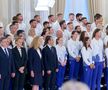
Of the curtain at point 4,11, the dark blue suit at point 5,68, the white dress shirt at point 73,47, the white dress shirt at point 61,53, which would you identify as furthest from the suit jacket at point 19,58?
the curtain at point 4,11

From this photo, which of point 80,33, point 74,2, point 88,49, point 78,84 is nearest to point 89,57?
point 88,49

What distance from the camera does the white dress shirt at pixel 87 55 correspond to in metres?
6.62

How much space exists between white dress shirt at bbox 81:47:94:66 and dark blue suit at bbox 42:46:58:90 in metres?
0.65

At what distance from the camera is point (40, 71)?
6059mm

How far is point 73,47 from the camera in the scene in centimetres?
687

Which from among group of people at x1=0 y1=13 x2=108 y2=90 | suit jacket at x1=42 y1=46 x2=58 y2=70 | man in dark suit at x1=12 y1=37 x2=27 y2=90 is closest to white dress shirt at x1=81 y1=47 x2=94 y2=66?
group of people at x1=0 y1=13 x2=108 y2=90

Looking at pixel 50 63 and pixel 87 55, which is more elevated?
pixel 87 55

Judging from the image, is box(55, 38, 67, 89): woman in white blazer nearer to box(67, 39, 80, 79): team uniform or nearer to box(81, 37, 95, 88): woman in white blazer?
box(67, 39, 80, 79): team uniform

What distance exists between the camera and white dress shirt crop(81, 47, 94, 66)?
6.62 meters

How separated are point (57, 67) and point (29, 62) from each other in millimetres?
754

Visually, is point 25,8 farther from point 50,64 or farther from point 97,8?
point 50,64

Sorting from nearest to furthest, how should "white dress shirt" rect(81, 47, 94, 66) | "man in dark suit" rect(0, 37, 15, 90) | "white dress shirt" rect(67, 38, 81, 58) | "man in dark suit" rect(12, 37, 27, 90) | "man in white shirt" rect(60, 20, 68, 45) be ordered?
"man in dark suit" rect(0, 37, 15, 90) → "man in dark suit" rect(12, 37, 27, 90) → "white dress shirt" rect(81, 47, 94, 66) → "white dress shirt" rect(67, 38, 81, 58) → "man in white shirt" rect(60, 20, 68, 45)

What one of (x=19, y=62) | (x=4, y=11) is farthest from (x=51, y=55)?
(x=4, y=11)

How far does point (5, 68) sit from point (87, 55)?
200cm
